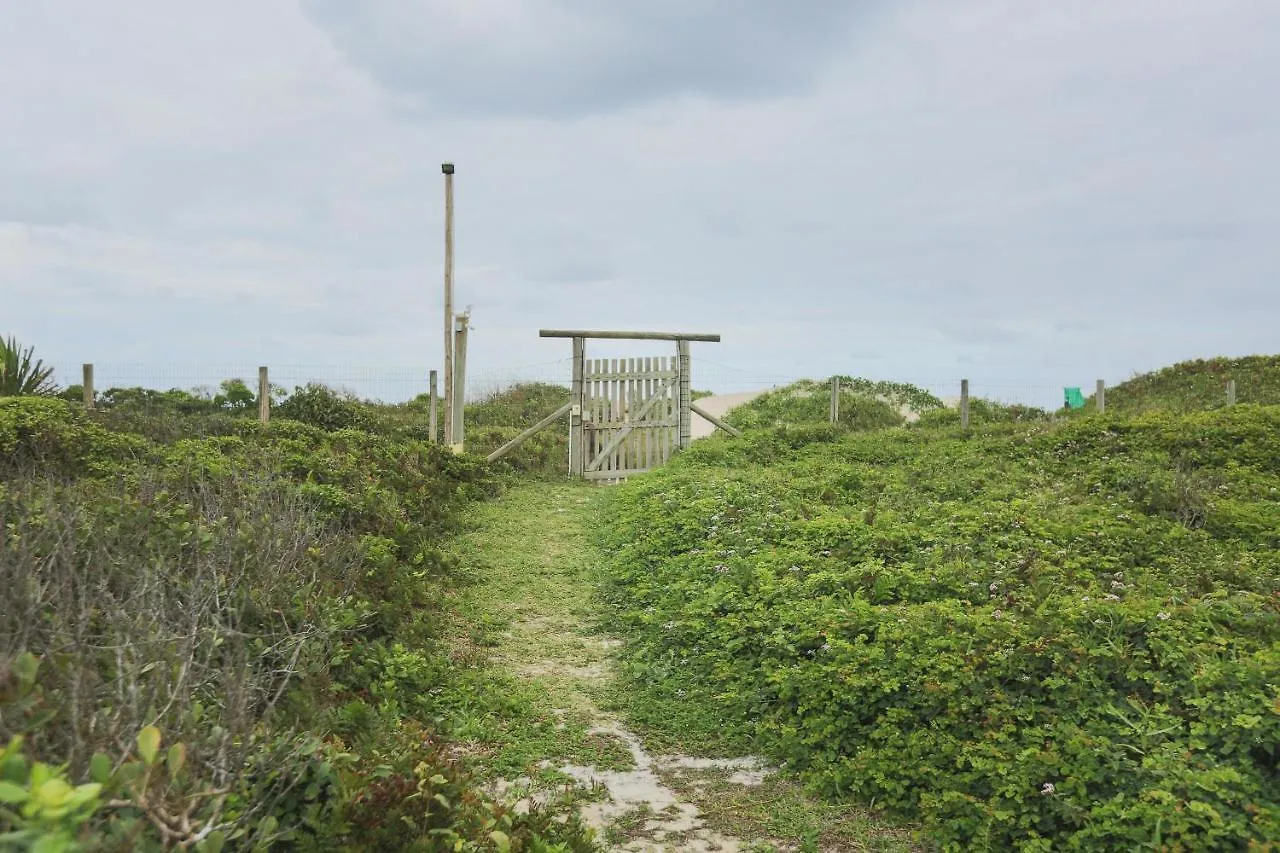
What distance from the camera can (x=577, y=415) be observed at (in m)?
15.9

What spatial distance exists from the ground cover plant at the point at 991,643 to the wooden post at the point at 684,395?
5.67 metres

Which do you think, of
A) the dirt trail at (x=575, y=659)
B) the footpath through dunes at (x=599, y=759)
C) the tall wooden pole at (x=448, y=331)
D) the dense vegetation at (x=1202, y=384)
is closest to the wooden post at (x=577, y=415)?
the tall wooden pole at (x=448, y=331)

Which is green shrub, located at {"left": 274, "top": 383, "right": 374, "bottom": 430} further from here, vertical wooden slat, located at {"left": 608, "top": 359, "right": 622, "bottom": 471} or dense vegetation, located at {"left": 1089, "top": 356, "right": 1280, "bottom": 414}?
dense vegetation, located at {"left": 1089, "top": 356, "right": 1280, "bottom": 414}

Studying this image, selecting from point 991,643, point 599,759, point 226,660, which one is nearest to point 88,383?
point 599,759

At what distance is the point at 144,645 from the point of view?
11.5 ft

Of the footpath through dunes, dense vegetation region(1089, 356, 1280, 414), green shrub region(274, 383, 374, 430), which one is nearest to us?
the footpath through dunes

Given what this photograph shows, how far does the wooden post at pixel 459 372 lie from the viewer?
15.4m

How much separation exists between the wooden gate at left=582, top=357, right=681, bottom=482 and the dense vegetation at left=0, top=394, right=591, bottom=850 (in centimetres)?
542

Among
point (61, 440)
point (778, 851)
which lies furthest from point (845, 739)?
point (61, 440)

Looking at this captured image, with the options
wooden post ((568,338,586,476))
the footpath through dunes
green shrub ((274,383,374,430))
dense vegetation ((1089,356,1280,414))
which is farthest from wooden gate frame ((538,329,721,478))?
dense vegetation ((1089,356,1280,414))

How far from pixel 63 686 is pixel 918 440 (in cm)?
1437

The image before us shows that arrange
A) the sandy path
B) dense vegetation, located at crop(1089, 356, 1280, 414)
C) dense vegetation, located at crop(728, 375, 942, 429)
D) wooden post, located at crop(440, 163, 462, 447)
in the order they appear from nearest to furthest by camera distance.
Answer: wooden post, located at crop(440, 163, 462, 447)
dense vegetation, located at crop(728, 375, 942, 429)
dense vegetation, located at crop(1089, 356, 1280, 414)
the sandy path

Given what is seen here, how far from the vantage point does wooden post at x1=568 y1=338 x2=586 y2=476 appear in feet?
52.2

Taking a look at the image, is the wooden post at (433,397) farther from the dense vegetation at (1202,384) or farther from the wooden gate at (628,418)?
the dense vegetation at (1202,384)
